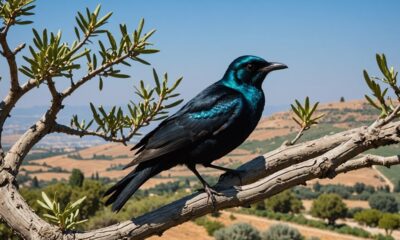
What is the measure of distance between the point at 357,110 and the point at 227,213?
430ft

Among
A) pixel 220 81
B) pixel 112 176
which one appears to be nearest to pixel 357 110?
pixel 112 176

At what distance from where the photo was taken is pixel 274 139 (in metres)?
172

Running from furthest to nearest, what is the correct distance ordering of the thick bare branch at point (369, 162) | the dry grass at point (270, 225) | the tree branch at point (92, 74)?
the dry grass at point (270, 225), the tree branch at point (92, 74), the thick bare branch at point (369, 162)

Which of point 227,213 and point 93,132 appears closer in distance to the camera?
point 93,132

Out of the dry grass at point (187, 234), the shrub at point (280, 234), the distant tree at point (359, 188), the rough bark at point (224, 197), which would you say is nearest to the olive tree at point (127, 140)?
the rough bark at point (224, 197)

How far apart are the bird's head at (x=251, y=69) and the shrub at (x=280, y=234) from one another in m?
42.2

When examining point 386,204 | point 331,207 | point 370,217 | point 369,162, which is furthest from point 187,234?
point 369,162

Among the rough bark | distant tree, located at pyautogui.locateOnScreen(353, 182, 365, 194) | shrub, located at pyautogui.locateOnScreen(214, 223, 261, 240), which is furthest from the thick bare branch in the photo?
distant tree, located at pyautogui.locateOnScreen(353, 182, 365, 194)

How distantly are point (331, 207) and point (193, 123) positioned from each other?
235 feet

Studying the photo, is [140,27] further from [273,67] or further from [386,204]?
[386,204]

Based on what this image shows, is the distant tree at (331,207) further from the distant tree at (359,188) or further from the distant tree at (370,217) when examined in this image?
the distant tree at (359,188)

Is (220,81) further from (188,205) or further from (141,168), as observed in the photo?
(188,205)

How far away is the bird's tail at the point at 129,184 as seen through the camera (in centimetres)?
330

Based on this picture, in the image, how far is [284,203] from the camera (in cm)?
7912
